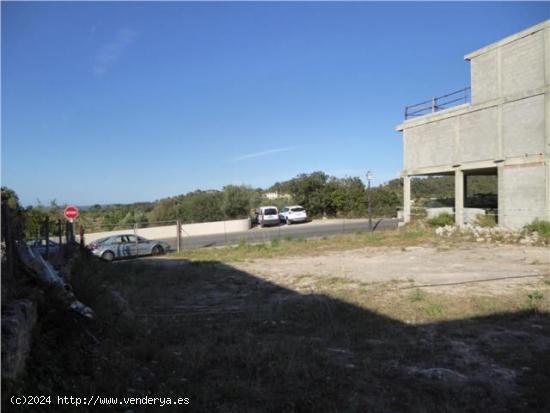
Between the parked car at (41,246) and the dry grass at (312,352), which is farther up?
the parked car at (41,246)

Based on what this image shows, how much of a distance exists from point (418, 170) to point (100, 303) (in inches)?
1056

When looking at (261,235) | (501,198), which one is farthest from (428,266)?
(261,235)

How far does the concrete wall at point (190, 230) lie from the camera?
34.4 meters

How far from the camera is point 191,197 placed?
5044 cm

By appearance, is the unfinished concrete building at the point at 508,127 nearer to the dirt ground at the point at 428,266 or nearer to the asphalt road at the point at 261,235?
the dirt ground at the point at 428,266

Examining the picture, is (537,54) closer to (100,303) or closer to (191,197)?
(100,303)

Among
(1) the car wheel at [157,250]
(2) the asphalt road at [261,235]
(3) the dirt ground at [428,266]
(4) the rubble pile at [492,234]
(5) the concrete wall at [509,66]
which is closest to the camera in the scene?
(3) the dirt ground at [428,266]

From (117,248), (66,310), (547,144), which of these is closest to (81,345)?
(66,310)

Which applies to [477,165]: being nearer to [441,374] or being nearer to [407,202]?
[407,202]

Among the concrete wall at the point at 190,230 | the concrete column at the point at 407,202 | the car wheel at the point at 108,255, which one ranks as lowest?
the car wheel at the point at 108,255

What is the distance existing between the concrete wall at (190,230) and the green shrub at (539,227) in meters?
24.6

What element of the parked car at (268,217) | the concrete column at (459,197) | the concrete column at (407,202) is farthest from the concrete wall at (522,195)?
the parked car at (268,217)

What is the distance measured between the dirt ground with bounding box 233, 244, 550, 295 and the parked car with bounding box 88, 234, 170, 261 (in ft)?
27.7

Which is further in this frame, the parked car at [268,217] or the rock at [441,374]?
the parked car at [268,217]
